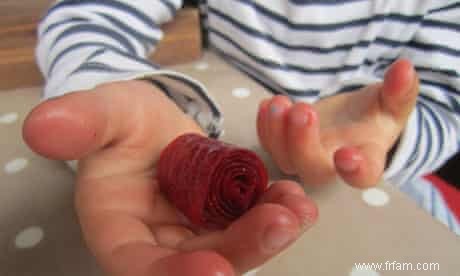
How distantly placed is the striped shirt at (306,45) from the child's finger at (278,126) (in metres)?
0.06

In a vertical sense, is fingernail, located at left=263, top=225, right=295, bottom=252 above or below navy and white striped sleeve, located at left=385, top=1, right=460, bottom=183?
above

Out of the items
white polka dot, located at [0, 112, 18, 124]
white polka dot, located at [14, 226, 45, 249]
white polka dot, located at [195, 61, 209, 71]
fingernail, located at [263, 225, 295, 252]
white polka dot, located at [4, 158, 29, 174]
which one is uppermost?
fingernail, located at [263, 225, 295, 252]

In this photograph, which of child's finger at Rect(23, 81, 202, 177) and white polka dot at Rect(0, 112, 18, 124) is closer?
child's finger at Rect(23, 81, 202, 177)

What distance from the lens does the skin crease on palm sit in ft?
0.52

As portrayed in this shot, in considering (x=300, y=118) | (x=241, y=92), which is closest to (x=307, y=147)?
(x=300, y=118)

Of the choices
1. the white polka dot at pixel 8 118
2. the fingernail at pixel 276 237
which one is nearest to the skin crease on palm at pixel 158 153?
the fingernail at pixel 276 237

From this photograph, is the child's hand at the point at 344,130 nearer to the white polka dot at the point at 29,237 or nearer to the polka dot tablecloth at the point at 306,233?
the polka dot tablecloth at the point at 306,233

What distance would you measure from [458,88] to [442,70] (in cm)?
2

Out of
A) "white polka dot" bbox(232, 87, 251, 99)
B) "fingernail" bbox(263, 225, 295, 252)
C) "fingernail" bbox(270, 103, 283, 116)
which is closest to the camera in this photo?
"fingernail" bbox(263, 225, 295, 252)

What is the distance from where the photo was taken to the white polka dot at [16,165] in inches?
10.8

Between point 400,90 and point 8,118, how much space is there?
265 millimetres

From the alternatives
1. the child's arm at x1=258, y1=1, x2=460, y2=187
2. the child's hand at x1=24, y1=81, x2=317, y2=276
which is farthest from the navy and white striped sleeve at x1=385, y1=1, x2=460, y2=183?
the child's hand at x1=24, y1=81, x2=317, y2=276

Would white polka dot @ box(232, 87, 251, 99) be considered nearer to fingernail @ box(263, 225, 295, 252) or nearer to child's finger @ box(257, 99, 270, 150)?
child's finger @ box(257, 99, 270, 150)

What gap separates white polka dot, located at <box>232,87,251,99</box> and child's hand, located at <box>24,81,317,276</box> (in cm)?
9
